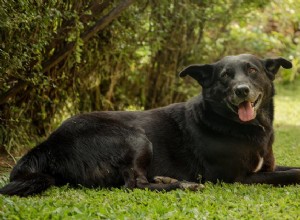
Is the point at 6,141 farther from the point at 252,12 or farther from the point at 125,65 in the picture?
the point at 252,12

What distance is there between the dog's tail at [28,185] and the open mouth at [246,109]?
5.87ft

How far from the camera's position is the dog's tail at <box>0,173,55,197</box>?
4.29m

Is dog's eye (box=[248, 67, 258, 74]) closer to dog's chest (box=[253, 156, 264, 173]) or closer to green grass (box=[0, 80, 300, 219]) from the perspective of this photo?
dog's chest (box=[253, 156, 264, 173])

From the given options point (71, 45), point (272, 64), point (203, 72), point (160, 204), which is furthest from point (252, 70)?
point (71, 45)

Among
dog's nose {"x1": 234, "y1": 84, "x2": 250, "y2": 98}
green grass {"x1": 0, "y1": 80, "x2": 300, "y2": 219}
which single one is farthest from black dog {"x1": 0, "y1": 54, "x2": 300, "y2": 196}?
green grass {"x1": 0, "y1": 80, "x2": 300, "y2": 219}

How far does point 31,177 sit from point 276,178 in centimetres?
218

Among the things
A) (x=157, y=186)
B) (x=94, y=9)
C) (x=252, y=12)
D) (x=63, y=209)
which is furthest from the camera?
(x=252, y=12)

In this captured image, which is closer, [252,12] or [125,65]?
[125,65]

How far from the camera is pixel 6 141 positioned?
6547 mm

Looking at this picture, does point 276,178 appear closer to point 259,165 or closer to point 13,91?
point 259,165

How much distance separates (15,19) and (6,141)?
7.12 ft

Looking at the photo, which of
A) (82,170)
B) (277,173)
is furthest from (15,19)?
(277,173)

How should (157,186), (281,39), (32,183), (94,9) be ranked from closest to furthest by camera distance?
(32,183)
(157,186)
(94,9)
(281,39)

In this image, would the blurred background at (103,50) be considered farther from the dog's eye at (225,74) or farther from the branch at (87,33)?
the dog's eye at (225,74)
